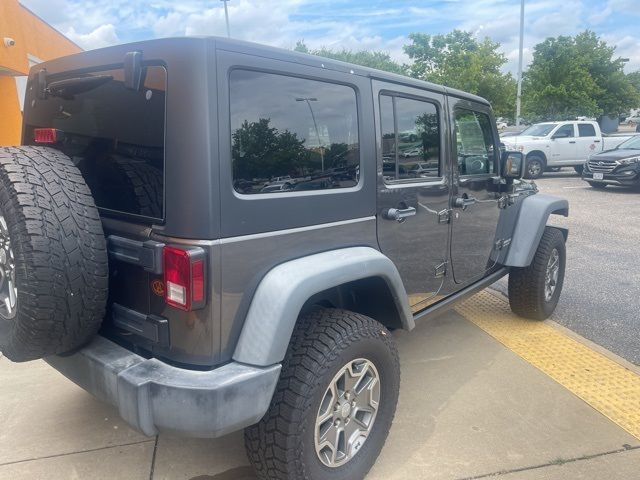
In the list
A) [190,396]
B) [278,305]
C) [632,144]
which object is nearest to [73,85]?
[278,305]

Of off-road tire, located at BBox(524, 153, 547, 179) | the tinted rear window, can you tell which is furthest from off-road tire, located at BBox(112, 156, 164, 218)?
off-road tire, located at BBox(524, 153, 547, 179)

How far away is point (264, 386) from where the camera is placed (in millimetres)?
1951

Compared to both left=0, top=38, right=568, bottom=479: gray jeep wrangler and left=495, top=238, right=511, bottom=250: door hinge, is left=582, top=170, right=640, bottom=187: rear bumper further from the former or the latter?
left=0, top=38, right=568, bottom=479: gray jeep wrangler

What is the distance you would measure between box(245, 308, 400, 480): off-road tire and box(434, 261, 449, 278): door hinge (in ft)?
3.17

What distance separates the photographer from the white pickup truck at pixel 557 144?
15.8 metres

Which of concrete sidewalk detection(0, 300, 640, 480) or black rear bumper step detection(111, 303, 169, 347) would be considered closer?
black rear bumper step detection(111, 303, 169, 347)

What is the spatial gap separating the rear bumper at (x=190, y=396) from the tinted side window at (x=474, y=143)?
210 centimetres

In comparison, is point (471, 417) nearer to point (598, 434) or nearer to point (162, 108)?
point (598, 434)

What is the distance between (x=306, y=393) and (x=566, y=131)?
1646 cm

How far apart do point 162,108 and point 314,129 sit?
Answer: 67 cm

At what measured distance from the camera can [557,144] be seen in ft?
52.1

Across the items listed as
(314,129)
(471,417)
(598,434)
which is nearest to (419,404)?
(471,417)

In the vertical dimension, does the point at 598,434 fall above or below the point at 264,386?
below

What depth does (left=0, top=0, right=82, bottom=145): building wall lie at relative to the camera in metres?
8.70
